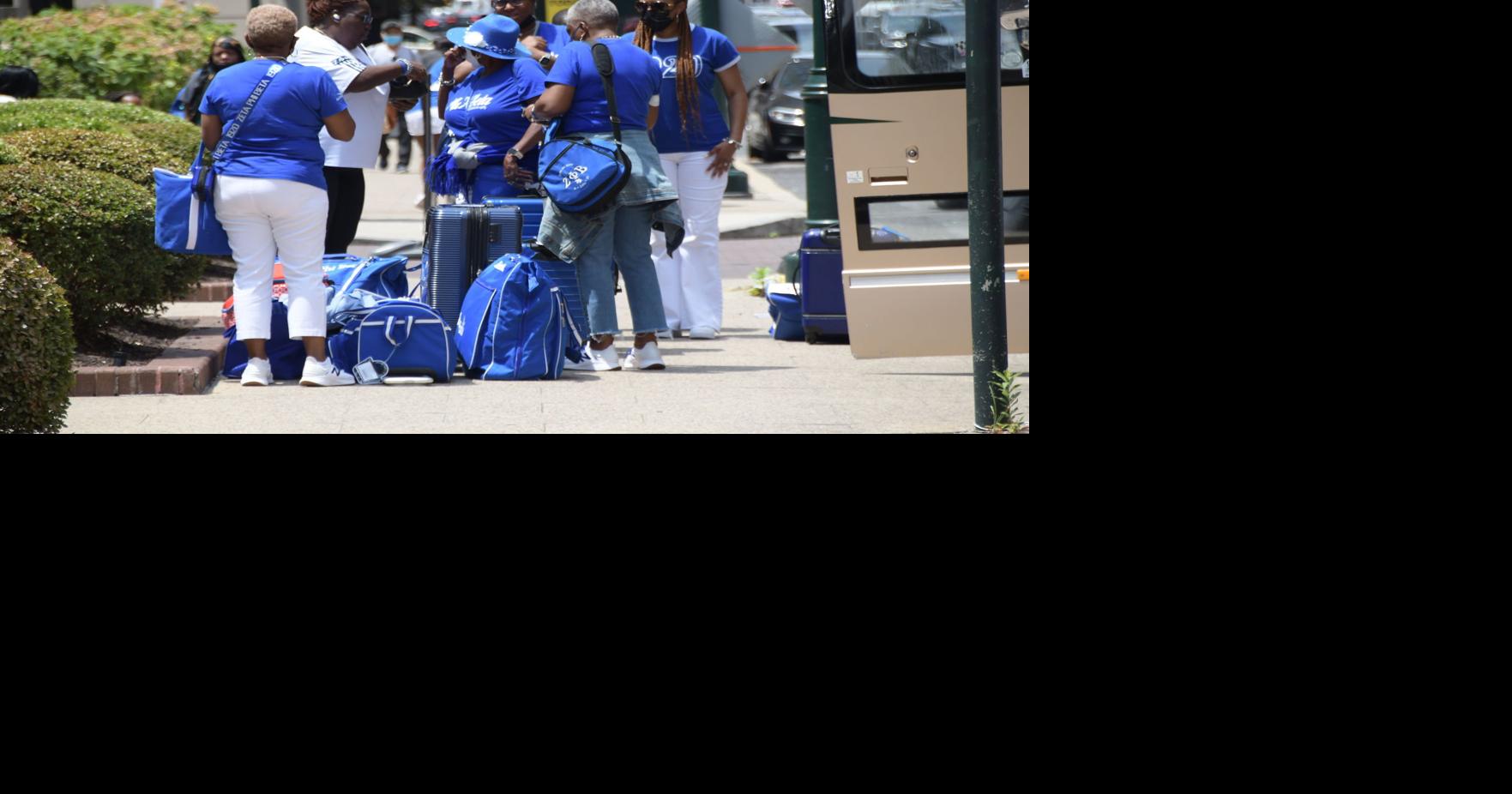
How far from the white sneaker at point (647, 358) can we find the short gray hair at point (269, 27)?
2.01 meters

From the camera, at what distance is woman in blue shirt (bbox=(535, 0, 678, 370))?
778cm

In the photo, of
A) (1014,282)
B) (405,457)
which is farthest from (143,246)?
(1014,282)

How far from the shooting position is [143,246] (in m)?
7.98

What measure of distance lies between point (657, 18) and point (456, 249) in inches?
61.1

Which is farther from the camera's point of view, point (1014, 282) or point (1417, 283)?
point (1014, 282)

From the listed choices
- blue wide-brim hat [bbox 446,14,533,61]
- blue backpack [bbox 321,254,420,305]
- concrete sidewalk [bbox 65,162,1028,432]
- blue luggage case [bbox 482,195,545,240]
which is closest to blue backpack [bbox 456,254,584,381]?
concrete sidewalk [bbox 65,162,1028,432]

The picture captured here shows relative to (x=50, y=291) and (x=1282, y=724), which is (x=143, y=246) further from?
(x=1282, y=724)

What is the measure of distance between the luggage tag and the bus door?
6.54 ft

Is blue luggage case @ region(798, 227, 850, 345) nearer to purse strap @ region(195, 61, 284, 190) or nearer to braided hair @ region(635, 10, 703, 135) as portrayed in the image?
braided hair @ region(635, 10, 703, 135)

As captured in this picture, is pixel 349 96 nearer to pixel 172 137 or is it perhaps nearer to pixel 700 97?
pixel 700 97

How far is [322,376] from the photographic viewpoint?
7445 millimetres

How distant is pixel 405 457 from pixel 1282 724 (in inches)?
132

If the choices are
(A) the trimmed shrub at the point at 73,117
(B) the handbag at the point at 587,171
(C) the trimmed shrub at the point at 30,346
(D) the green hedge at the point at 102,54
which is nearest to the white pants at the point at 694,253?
(B) the handbag at the point at 587,171

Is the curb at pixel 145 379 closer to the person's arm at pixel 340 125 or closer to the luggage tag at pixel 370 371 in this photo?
the luggage tag at pixel 370 371
